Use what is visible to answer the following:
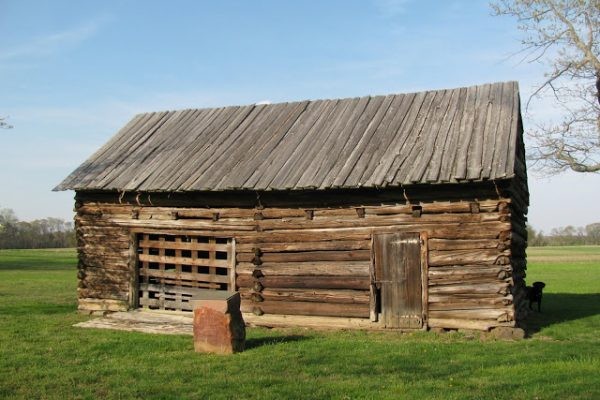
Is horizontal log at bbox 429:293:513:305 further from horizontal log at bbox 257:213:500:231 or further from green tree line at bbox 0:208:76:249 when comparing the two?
green tree line at bbox 0:208:76:249

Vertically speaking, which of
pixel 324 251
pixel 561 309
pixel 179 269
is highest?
pixel 324 251

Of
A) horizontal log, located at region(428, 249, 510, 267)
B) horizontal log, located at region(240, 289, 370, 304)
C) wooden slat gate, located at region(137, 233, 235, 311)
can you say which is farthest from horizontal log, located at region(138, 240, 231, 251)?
horizontal log, located at region(428, 249, 510, 267)

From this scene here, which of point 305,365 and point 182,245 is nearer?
point 305,365

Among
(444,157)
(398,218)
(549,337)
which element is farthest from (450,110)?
(549,337)

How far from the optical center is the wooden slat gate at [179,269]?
14602 mm

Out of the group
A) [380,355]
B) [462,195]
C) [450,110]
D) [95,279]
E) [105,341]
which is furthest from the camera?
[95,279]

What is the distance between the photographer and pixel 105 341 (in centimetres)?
1152

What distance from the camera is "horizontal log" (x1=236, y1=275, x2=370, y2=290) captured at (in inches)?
522

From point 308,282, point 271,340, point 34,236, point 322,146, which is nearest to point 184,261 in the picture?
point 308,282

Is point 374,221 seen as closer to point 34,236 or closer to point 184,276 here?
point 184,276

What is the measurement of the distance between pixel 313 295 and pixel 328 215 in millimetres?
1757

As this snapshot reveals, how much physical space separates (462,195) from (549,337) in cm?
312

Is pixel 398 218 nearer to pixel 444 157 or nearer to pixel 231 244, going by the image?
pixel 444 157

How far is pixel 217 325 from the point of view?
1041 cm
